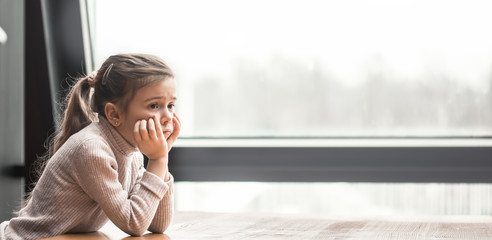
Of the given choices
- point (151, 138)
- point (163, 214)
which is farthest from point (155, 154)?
point (163, 214)

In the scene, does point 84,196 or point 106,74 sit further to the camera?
point 106,74

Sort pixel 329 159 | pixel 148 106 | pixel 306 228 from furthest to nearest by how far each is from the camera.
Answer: pixel 329 159 → pixel 306 228 → pixel 148 106

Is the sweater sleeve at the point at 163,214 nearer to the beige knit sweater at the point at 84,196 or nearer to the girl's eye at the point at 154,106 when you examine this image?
the beige knit sweater at the point at 84,196

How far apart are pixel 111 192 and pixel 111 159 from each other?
71mm

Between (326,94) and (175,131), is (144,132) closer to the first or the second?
(175,131)

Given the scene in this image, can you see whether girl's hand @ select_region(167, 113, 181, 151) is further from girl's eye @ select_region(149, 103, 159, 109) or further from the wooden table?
the wooden table

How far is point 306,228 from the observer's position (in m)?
1.42

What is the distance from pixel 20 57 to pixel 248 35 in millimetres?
794

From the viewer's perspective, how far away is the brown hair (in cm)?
130

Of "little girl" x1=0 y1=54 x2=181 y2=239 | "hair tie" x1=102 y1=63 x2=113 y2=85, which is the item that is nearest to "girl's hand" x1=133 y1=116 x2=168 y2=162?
"little girl" x1=0 y1=54 x2=181 y2=239

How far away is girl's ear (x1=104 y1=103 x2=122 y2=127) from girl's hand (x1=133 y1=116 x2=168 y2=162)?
0.06 meters

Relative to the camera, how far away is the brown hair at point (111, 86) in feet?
4.26

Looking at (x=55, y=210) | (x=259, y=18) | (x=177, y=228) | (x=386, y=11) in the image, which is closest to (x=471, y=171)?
(x=386, y=11)

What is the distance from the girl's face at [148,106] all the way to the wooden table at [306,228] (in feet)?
0.73
